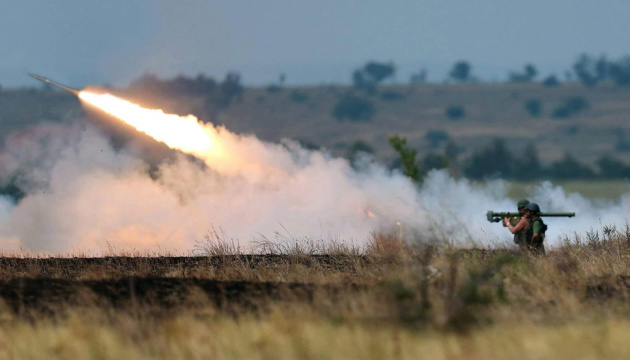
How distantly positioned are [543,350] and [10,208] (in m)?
34.3

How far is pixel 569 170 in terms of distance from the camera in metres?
118

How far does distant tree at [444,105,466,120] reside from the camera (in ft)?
500

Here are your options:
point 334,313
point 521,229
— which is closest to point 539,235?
point 521,229

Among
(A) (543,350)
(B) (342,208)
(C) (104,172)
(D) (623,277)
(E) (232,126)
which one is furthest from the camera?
(E) (232,126)

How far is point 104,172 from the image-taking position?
43469 mm

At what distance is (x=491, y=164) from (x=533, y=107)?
4313cm

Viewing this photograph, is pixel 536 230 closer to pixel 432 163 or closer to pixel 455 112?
pixel 432 163

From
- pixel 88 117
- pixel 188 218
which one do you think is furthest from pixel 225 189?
pixel 88 117

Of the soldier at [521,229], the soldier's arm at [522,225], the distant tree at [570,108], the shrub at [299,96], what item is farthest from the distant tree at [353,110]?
the soldier's arm at [522,225]

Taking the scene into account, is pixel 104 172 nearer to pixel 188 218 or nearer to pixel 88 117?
pixel 188 218

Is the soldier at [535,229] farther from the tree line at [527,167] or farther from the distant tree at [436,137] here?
the distant tree at [436,137]

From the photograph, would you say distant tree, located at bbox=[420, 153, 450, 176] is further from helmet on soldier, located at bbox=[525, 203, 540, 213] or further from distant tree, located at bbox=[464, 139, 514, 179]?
helmet on soldier, located at bbox=[525, 203, 540, 213]

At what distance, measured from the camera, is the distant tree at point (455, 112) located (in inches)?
6004

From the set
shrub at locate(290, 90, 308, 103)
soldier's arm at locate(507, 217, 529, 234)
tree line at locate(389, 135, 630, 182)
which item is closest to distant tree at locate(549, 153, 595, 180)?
tree line at locate(389, 135, 630, 182)
